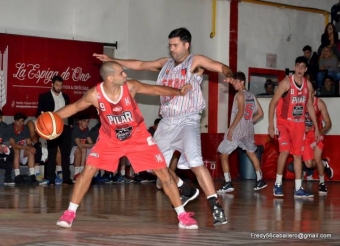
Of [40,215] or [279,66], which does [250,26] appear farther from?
[40,215]

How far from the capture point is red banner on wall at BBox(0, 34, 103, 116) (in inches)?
747

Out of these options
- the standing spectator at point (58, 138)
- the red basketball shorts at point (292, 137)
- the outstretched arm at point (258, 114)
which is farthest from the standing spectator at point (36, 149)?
the red basketball shorts at point (292, 137)

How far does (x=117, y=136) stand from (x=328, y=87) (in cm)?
1370

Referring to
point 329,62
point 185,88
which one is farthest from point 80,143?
point 185,88

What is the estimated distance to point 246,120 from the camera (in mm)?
16734

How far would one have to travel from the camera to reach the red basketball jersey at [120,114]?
9250mm

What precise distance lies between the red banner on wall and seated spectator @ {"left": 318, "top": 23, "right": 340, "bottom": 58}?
6935 mm

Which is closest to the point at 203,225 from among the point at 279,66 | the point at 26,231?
the point at 26,231

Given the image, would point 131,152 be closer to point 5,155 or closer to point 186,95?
point 186,95

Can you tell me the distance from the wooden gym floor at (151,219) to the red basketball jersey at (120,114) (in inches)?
44.1

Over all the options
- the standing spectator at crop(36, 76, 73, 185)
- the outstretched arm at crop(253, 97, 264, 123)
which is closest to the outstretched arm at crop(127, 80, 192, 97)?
the outstretched arm at crop(253, 97, 264, 123)

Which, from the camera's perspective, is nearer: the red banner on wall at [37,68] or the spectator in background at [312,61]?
the red banner on wall at [37,68]

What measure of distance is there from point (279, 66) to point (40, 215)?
15.0 metres

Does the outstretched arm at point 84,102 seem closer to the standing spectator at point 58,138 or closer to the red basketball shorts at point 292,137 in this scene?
the red basketball shorts at point 292,137
